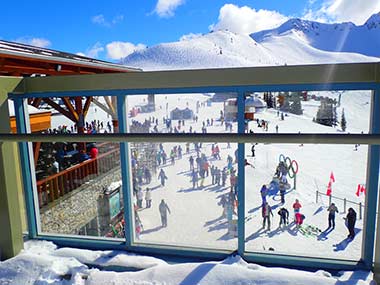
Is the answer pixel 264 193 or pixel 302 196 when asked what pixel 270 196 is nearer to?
pixel 264 193

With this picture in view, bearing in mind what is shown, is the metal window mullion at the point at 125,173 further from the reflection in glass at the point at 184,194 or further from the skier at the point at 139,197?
the skier at the point at 139,197

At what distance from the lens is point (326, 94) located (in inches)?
75.4

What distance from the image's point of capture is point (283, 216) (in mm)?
2689

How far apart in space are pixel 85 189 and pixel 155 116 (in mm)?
1956

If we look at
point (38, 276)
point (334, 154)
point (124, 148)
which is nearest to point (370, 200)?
point (334, 154)

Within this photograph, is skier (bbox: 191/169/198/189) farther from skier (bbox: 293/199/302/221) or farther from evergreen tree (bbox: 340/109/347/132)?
evergreen tree (bbox: 340/109/347/132)

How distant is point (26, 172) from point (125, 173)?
0.76 m

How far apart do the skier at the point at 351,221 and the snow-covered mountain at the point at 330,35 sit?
114772 millimetres

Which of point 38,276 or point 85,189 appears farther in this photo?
point 85,189

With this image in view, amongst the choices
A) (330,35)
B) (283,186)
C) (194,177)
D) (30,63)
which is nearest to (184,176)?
(194,177)

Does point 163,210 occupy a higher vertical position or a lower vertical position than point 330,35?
lower

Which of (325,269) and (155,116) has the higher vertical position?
(155,116)

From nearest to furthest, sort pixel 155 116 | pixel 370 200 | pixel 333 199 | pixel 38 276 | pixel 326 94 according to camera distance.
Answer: pixel 38 276, pixel 370 200, pixel 326 94, pixel 155 116, pixel 333 199

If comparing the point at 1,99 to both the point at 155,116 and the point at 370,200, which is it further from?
the point at 370,200
